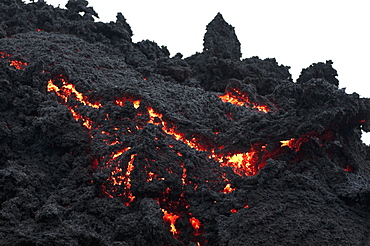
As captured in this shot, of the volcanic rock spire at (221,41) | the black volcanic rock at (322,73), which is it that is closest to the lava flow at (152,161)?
the black volcanic rock at (322,73)

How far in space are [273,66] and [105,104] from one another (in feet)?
Result: 22.9

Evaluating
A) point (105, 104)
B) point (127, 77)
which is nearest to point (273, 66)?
point (127, 77)

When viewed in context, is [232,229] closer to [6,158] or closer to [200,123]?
[200,123]

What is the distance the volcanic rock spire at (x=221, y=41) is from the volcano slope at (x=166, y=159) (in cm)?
315

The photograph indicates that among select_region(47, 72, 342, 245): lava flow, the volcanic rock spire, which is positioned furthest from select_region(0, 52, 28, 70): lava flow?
the volcanic rock spire

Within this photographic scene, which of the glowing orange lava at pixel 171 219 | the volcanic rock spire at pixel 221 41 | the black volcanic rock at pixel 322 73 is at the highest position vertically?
the volcanic rock spire at pixel 221 41

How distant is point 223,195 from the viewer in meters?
7.56

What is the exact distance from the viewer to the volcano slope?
6598mm

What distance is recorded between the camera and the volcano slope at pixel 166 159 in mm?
6598

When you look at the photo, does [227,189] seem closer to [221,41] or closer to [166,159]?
[166,159]

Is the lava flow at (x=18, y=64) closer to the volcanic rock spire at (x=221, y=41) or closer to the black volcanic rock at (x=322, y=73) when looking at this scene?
the volcanic rock spire at (x=221, y=41)

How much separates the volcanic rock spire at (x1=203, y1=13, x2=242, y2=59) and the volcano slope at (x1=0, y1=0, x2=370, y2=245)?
10.3 ft

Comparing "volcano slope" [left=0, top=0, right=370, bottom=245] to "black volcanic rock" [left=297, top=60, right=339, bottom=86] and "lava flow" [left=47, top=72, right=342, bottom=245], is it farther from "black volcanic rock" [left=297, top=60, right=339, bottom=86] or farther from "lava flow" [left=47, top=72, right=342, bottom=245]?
"black volcanic rock" [left=297, top=60, right=339, bottom=86]

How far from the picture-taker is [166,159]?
7.86m
